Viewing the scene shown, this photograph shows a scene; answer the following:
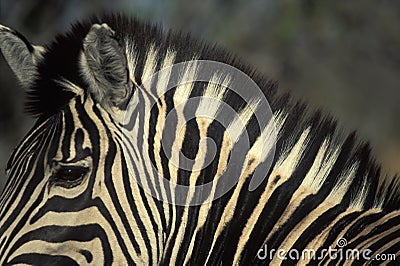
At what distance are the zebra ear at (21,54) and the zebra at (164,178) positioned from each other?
7 cm

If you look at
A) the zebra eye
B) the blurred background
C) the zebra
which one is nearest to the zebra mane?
the zebra

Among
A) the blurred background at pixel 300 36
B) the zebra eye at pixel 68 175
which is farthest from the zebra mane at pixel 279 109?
the blurred background at pixel 300 36

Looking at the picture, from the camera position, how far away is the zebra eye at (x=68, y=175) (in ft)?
11.3

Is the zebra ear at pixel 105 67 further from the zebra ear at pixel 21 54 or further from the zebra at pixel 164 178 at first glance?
the zebra ear at pixel 21 54

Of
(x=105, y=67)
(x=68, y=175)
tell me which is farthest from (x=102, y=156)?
(x=105, y=67)

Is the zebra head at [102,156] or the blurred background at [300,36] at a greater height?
the blurred background at [300,36]

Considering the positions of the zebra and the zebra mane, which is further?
the zebra mane

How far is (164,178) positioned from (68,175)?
44cm

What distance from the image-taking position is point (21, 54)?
387 centimetres

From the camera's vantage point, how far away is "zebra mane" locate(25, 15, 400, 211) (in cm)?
366

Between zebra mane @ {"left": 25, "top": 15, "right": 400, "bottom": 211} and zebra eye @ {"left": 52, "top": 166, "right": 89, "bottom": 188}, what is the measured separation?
0.37 metres

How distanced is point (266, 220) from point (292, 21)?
47.8ft

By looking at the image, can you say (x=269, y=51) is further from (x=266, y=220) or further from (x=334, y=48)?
(x=266, y=220)

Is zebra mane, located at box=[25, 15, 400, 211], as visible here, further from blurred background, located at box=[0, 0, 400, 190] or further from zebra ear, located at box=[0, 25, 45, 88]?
blurred background, located at box=[0, 0, 400, 190]
